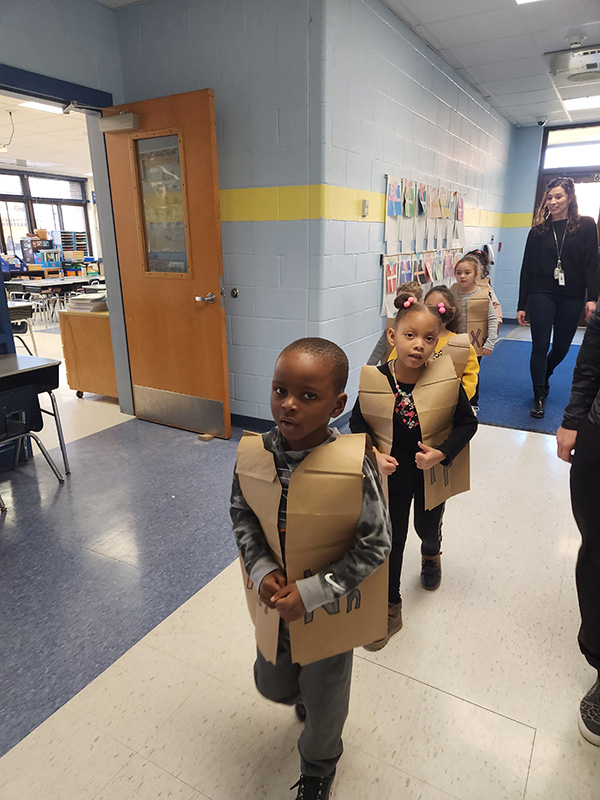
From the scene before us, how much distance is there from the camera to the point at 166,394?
3682 mm

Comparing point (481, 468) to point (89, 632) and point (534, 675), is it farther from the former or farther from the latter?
point (89, 632)

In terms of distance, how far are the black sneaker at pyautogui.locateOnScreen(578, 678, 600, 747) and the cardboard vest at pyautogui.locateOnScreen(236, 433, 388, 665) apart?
0.73m

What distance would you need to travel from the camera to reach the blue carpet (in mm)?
3695

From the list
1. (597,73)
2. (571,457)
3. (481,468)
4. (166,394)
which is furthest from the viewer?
(597,73)

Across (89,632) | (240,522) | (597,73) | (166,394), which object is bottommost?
(89,632)

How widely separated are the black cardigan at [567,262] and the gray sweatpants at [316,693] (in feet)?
11.4

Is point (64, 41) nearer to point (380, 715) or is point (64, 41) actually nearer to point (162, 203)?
point (162, 203)

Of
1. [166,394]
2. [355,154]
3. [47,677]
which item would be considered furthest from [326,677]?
[355,154]

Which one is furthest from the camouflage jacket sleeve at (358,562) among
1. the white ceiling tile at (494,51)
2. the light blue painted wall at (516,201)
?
the light blue painted wall at (516,201)

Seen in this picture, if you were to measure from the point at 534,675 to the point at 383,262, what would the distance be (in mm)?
2973

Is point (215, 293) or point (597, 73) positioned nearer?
point (215, 293)

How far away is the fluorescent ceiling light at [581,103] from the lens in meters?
6.02

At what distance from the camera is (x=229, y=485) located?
2809 mm

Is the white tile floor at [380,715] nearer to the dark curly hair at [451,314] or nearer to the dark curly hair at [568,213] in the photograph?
the dark curly hair at [451,314]
